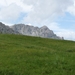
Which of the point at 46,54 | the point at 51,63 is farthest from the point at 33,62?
the point at 46,54

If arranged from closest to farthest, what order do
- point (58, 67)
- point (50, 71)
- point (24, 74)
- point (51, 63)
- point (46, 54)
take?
point (24, 74), point (50, 71), point (58, 67), point (51, 63), point (46, 54)

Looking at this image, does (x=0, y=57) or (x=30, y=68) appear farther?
(x=0, y=57)

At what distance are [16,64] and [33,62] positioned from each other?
2158mm

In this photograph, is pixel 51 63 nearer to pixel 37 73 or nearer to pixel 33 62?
pixel 33 62

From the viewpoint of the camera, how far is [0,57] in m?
29.8

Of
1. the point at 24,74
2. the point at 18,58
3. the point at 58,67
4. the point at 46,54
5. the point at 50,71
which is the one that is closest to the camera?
the point at 24,74

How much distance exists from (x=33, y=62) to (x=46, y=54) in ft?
21.6

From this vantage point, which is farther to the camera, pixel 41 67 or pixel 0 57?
pixel 0 57

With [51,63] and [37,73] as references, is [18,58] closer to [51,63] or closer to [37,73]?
[51,63]

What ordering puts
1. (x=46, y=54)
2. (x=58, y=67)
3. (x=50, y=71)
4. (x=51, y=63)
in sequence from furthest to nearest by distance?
(x=46, y=54) → (x=51, y=63) → (x=58, y=67) → (x=50, y=71)

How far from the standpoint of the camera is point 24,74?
22406 millimetres

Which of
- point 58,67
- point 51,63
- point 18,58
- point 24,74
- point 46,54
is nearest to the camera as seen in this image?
point 24,74

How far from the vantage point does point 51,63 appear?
27.3 meters

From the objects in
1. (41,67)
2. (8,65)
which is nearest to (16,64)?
(8,65)
